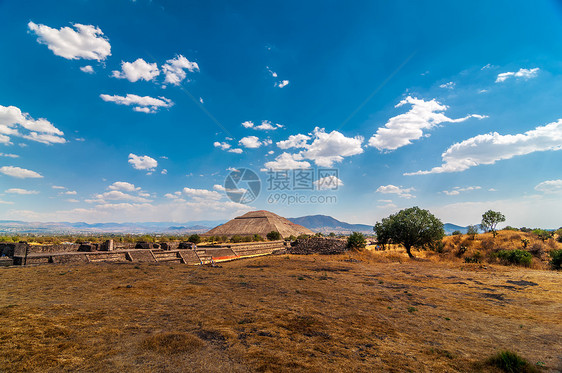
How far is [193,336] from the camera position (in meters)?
8.09

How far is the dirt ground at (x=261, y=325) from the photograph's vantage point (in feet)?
22.0

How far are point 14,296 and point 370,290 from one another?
810 inches

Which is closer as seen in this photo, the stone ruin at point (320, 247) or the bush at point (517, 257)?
the bush at point (517, 257)

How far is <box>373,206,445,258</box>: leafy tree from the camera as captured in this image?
36.5m

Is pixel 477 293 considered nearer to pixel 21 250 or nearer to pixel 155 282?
pixel 155 282

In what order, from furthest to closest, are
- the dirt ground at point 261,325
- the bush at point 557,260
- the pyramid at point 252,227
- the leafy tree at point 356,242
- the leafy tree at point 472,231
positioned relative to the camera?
the pyramid at point 252,227, the leafy tree at point 472,231, the leafy tree at point 356,242, the bush at point 557,260, the dirt ground at point 261,325

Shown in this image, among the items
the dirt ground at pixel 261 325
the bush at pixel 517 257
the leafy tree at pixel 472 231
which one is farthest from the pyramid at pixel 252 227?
the dirt ground at pixel 261 325

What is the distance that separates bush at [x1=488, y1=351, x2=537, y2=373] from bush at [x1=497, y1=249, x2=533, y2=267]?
3007 cm

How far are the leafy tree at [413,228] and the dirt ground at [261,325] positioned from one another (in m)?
19.0

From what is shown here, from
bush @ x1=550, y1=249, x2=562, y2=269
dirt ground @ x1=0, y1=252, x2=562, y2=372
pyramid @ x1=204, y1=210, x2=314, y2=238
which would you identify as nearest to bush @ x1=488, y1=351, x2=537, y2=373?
dirt ground @ x1=0, y1=252, x2=562, y2=372

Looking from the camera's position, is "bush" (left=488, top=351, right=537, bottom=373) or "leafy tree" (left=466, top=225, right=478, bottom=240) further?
"leafy tree" (left=466, top=225, right=478, bottom=240)

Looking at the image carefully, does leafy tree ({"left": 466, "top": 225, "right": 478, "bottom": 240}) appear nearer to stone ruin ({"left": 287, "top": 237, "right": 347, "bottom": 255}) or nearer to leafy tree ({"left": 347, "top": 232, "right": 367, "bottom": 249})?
leafy tree ({"left": 347, "top": 232, "right": 367, "bottom": 249})

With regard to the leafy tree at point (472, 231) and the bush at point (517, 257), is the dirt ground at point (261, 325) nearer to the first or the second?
the bush at point (517, 257)

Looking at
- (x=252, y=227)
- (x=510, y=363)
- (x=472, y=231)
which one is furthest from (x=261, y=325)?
(x=252, y=227)
